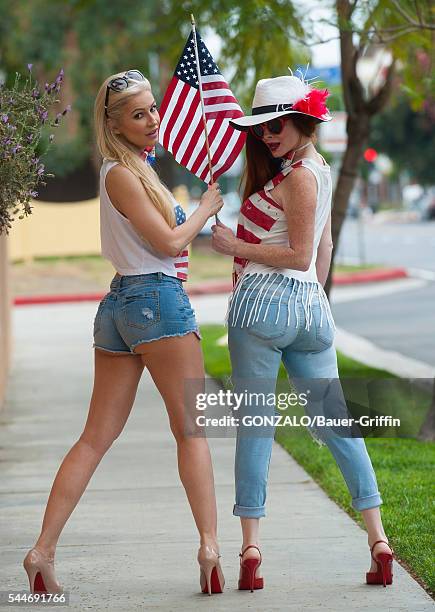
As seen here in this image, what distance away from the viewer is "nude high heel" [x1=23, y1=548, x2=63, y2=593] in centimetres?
497

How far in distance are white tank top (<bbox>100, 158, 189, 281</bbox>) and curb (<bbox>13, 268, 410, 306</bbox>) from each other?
59.1ft

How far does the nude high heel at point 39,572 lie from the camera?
4.97m

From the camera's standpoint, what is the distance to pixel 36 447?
8914mm

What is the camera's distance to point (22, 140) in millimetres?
5250

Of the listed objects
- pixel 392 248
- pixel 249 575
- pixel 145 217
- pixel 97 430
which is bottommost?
pixel 392 248

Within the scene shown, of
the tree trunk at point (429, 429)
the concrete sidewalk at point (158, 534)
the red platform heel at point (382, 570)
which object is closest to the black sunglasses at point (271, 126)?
the red platform heel at point (382, 570)

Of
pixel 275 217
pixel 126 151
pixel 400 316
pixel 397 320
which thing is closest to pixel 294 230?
pixel 275 217

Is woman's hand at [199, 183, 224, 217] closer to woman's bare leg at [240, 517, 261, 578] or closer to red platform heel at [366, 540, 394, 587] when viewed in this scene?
woman's bare leg at [240, 517, 261, 578]

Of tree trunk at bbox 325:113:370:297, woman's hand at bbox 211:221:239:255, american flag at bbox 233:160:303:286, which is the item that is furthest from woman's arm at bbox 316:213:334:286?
tree trunk at bbox 325:113:370:297

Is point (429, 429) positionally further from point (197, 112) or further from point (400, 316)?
point (400, 316)

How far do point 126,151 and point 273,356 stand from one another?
3.12 ft

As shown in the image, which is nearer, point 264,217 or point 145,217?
point 145,217

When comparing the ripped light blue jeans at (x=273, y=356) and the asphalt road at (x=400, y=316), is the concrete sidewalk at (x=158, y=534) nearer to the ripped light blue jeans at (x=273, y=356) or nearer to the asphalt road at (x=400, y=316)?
the ripped light blue jeans at (x=273, y=356)

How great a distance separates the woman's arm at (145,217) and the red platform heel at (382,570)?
54.3 inches
